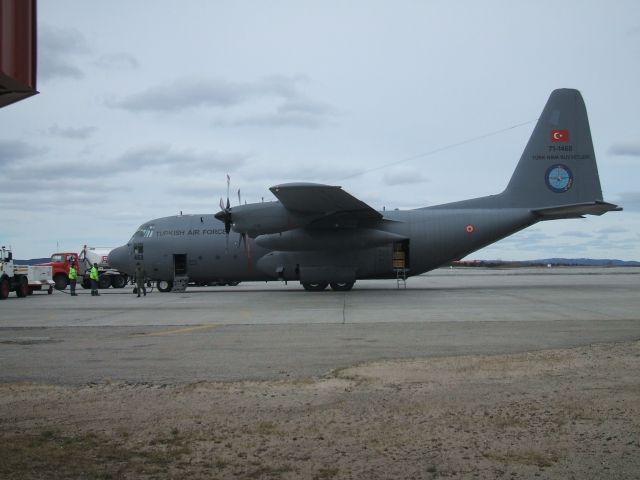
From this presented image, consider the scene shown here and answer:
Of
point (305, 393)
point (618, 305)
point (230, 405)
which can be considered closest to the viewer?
point (230, 405)

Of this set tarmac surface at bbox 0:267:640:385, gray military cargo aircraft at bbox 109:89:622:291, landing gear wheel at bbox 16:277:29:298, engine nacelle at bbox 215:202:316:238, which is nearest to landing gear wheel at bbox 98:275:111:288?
landing gear wheel at bbox 16:277:29:298

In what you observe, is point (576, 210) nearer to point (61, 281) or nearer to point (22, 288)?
point (22, 288)

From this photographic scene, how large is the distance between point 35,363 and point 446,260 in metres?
21.8

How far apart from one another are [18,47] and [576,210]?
25.8 m

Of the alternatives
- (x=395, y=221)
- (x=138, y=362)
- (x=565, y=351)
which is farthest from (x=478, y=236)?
(x=138, y=362)

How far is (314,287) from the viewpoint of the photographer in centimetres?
2922

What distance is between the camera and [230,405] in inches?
266

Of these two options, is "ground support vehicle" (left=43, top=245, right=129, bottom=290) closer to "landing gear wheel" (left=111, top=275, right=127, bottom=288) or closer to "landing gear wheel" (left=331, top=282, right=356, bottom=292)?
"landing gear wheel" (left=111, top=275, right=127, bottom=288)

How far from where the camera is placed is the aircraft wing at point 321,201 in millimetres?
23391

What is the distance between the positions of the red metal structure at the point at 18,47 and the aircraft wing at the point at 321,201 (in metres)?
17.4

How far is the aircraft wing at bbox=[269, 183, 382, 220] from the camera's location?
2339cm

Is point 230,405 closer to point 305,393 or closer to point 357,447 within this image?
point 305,393

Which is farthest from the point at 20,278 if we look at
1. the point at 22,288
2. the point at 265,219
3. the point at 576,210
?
the point at 576,210

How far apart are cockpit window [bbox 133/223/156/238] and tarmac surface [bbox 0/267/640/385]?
443 inches
